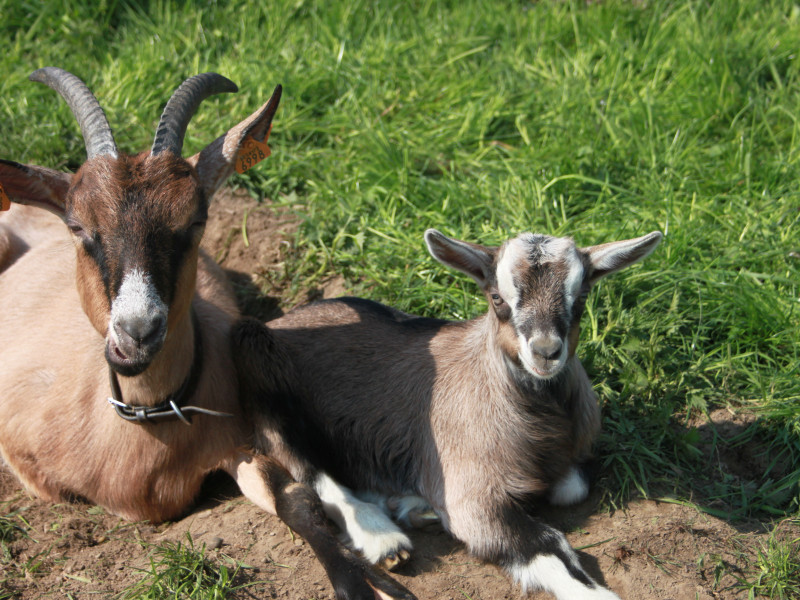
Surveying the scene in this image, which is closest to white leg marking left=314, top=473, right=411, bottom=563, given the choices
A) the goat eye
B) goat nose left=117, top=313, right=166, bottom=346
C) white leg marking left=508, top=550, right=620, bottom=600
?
white leg marking left=508, top=550, right=620, bottom=600

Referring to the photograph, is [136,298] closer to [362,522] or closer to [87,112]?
[87,112]

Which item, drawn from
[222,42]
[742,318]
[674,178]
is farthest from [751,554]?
[222,42]

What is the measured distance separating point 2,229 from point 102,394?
6.21 feet

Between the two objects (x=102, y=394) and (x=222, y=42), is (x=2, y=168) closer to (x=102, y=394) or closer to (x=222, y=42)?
(x=102, y=394)

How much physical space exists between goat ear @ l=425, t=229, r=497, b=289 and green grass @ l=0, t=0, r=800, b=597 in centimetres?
104

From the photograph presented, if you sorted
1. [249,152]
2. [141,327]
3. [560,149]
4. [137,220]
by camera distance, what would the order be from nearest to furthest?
[141,327] → [137,220] → [249,152] → [560,149]

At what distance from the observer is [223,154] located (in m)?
3.72

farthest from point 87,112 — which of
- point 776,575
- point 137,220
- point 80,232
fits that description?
point 776,575

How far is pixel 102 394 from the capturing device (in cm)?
384

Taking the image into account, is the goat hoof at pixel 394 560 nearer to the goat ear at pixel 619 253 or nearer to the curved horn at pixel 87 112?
the goat ear at pixel 619 253

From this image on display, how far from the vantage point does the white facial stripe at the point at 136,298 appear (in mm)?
3051

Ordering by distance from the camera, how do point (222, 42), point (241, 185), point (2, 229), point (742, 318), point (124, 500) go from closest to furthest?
point (124, 500)
point (742, 318)
point (2, 229)
point (241, 185)
point (222, 42)

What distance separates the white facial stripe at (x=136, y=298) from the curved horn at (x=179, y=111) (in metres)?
0.62

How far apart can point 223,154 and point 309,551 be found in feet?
5.77
